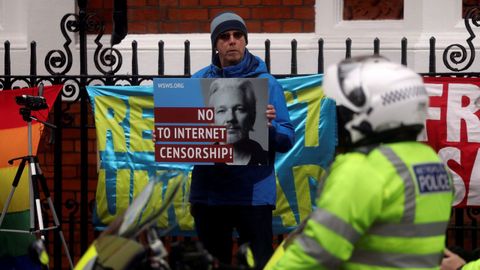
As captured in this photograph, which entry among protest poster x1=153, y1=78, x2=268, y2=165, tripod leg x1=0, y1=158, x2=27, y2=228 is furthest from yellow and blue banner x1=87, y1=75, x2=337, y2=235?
protest poster x1=153, y1=78, x2=268, y2=165

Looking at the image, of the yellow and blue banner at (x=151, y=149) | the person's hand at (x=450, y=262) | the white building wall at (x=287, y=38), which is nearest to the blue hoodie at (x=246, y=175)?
the yellow and blue banner at (x=151, y=149)

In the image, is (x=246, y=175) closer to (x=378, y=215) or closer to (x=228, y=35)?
(x=228, y=35)

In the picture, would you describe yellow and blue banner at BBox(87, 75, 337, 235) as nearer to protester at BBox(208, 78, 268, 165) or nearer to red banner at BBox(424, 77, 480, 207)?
red banner at BBox(424, 77, 480, 207)

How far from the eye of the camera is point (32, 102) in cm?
772

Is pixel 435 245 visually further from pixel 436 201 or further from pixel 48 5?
pixel 48 5

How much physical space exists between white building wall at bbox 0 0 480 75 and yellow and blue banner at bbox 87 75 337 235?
119 cm

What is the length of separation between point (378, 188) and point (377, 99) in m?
0.30

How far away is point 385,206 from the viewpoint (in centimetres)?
395

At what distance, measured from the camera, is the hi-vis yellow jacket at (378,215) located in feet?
12.8

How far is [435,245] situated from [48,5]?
6.06 metres

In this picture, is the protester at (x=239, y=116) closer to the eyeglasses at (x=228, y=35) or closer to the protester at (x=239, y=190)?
the protester at (x=239, y=190)

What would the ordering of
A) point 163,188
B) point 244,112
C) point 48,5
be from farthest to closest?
point 48,5, point 244,112, point 163,188

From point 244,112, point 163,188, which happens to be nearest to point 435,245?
point 163,188

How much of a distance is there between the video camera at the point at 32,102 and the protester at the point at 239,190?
4.68 ft
